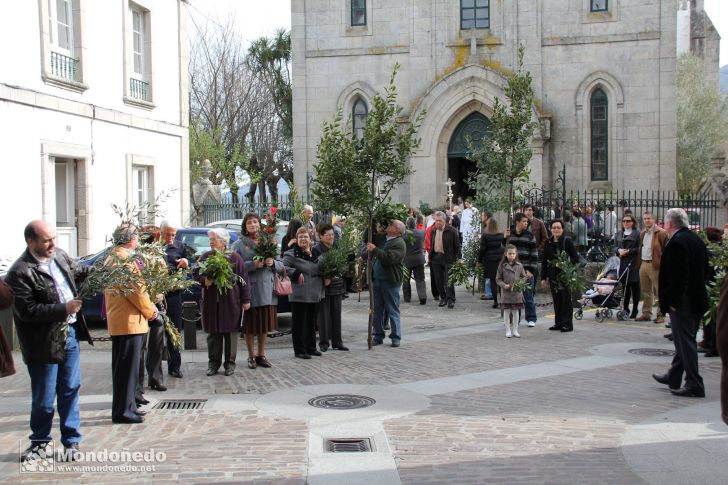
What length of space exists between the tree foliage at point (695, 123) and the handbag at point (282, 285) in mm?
38390

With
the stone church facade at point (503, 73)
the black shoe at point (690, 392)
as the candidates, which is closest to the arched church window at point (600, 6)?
the stone church facade at point (503, 73)

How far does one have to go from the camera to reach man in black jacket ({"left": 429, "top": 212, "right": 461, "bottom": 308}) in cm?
1556

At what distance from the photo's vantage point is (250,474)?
560cm

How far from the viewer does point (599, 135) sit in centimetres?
2591

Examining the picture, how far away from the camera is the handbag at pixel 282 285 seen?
10023 mm

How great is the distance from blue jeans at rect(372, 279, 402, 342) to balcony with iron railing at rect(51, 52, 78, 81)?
8082mm

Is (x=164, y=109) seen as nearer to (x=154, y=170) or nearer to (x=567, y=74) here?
(x=154, y=170)

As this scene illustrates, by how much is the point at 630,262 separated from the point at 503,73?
44.5 feet

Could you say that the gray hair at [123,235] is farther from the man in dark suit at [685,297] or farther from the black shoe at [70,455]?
the man in dark suit at [685,297]

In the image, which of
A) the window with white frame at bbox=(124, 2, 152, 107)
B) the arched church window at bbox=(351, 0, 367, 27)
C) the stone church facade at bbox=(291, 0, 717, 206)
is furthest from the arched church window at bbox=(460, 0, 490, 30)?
the window with white frame at bbox=(124, 2, 152, 107)

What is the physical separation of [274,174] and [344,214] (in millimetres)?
31842

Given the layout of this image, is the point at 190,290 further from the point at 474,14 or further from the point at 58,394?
the point at 474,14

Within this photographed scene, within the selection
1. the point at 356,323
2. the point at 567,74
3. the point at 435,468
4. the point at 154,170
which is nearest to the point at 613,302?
the point at 356,323

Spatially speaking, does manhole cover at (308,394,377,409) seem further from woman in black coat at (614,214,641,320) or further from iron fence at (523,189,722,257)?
iron fence at (523,189,722,257)
